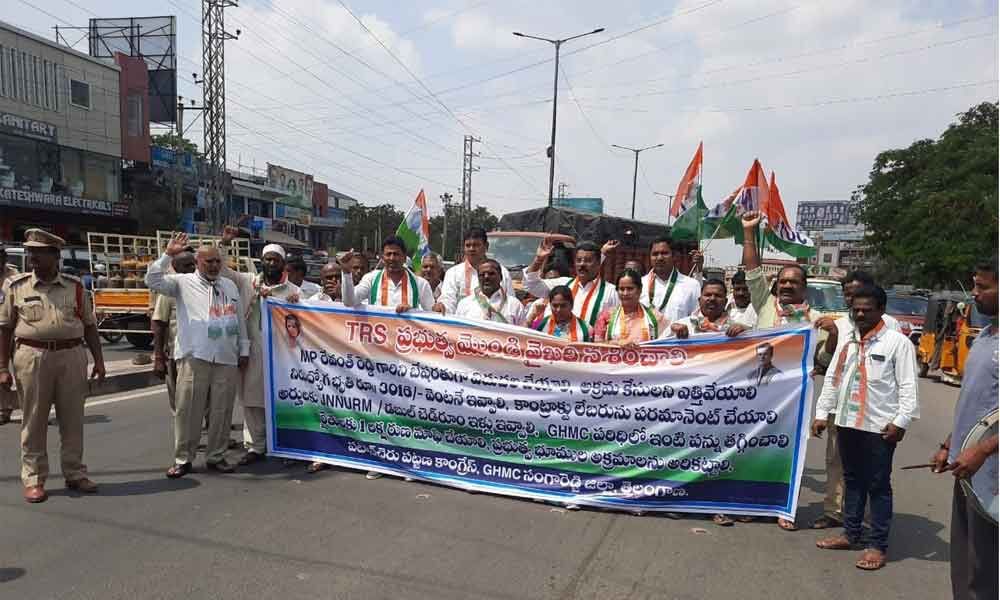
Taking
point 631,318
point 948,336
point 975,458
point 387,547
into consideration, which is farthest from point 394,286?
point 948,336

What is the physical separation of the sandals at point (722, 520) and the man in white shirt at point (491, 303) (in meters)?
2.06

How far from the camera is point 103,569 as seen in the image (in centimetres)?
363

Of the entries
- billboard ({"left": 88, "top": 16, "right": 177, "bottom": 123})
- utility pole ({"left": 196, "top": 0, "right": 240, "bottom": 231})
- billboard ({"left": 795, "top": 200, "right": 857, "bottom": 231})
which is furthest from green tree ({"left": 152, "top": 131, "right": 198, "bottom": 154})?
billboard ({"left": 795, "top": 200, "right": 857, "bottom": 231})

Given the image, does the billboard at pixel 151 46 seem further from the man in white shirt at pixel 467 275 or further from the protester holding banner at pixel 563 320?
the protester holding banner at pixel 563 320

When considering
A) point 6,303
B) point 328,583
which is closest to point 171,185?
point 6,303

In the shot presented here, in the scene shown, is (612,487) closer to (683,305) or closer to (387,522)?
(387,522)

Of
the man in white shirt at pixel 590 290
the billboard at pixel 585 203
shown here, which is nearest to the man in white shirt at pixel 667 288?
the man in white shirt at pixel 590 290

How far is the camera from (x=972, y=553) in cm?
268

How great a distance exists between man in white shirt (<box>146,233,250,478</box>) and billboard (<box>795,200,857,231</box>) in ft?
393

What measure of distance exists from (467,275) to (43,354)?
3.33 meters

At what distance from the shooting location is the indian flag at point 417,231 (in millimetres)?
7891

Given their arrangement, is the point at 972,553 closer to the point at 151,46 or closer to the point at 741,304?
the point at 741,304

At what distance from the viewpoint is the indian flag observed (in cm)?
789

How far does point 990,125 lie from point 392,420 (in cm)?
3525
